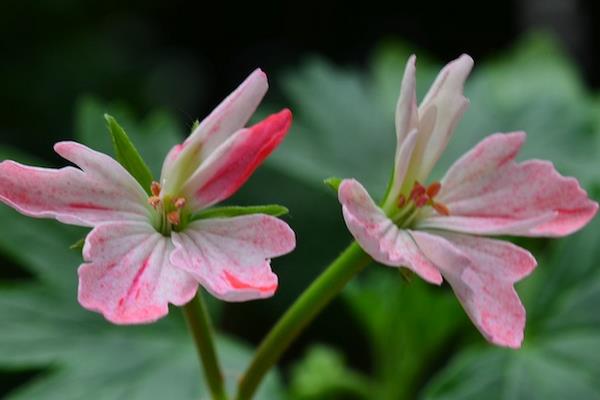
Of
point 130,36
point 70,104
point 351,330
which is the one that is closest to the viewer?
point 351,330

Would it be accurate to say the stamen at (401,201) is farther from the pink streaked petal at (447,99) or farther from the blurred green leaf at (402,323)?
the blurred green leaf at (402,323)

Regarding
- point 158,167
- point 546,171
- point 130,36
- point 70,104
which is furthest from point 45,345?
point 130,36

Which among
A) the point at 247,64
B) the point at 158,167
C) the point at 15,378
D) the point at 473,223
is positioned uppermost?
the point at 473,223

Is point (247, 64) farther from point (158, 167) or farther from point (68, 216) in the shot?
point (68, 216)

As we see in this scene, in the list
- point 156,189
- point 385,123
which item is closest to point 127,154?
point 156,189

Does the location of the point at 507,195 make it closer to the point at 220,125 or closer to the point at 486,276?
the point at 486,276

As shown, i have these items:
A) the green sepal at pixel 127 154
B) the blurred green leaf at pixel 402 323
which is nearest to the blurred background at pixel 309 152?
the blurred green leaf at pixel 402 323
